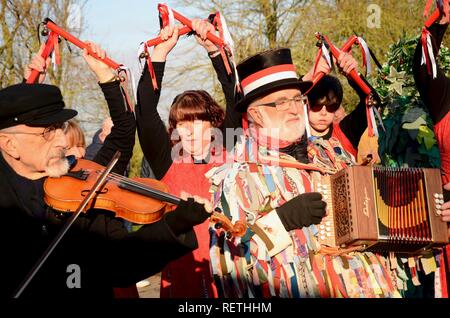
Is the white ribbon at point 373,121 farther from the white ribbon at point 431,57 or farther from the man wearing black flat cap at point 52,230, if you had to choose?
the man wearing black flat cap at point 52,230

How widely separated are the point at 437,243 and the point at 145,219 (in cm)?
146

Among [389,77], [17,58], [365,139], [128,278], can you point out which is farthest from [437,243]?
[17,58]

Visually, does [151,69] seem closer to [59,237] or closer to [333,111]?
[333,111]

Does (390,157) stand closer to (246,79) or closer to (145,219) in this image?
(246,79)

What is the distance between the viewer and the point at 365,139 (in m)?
4.30

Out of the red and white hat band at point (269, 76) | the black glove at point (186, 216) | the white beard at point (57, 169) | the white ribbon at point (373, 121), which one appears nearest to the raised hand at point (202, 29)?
the red and white hat band at point (269, 76)

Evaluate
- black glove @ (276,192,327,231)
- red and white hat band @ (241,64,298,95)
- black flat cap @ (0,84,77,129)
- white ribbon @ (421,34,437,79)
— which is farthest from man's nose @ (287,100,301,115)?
black flat cap @ (0,84,77,129)

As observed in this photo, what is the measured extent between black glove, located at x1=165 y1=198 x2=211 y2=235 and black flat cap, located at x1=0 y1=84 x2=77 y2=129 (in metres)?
0.71

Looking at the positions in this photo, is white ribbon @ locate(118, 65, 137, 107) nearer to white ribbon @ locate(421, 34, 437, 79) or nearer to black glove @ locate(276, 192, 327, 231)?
black glove @ locate(276, 192, 327, 231)

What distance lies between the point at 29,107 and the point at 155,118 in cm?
122

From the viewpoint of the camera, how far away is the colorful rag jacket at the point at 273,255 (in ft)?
10.2

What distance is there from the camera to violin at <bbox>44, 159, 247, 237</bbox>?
2795 mm

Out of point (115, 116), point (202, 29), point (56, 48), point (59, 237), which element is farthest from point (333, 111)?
point (59, 237)

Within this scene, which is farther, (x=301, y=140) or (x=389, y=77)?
(x=389, y=77)
